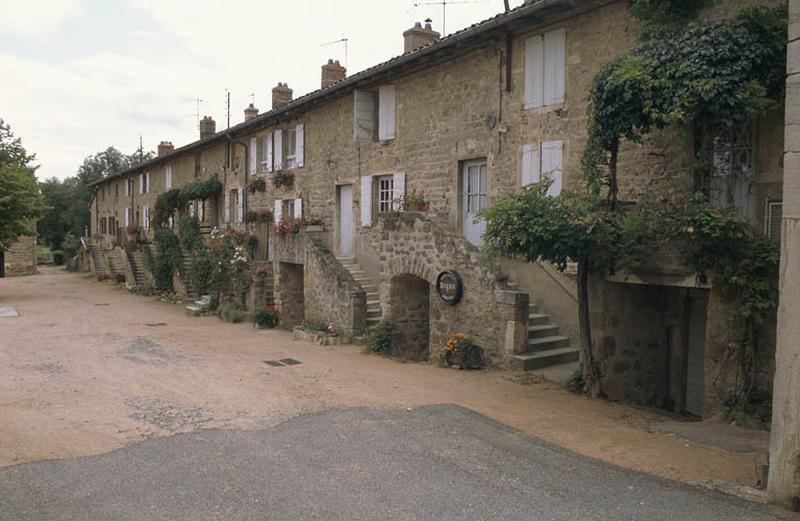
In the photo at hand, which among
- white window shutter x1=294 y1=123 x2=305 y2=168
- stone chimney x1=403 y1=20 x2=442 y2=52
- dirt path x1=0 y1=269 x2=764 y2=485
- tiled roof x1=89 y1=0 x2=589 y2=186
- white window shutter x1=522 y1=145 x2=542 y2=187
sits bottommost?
dirt path x1=0 y1=269 x2=764 y2=485

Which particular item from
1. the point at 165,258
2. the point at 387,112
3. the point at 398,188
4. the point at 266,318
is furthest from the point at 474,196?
the point at 165,258

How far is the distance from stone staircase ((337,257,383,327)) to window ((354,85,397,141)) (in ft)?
10.2

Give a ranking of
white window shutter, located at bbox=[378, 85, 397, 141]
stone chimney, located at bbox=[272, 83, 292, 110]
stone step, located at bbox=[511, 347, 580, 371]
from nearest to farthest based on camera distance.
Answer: stone step, located at bbox=[511, 347, 580, 371]
white window shutter, located at bbox=[378, 85, 397, 141]
stone chimney, located at bbox=[272, 83, 292, 110]

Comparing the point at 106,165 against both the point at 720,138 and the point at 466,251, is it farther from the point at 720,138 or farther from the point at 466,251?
the point at 720,138

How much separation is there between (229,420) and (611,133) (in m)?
6.00

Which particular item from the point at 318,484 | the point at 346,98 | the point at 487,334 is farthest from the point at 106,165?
the point at 318,484

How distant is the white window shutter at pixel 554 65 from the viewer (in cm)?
1075

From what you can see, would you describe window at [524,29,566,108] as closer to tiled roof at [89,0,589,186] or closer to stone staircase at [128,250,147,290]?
tiled roof at [89,0,589,186]

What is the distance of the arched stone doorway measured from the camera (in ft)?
40.4

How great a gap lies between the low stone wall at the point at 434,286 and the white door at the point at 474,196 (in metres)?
1.42

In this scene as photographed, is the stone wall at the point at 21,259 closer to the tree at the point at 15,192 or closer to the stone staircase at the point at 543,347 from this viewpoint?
the tree at the point at 15,192

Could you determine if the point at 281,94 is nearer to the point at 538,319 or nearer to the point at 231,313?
the point at 231,313

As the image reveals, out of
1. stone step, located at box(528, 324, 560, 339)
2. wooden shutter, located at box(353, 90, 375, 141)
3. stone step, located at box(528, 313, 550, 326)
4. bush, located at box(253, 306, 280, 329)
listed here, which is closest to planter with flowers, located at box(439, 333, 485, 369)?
stone step, located at box(528, 324, 560, 339)

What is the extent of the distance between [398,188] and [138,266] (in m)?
18.6
